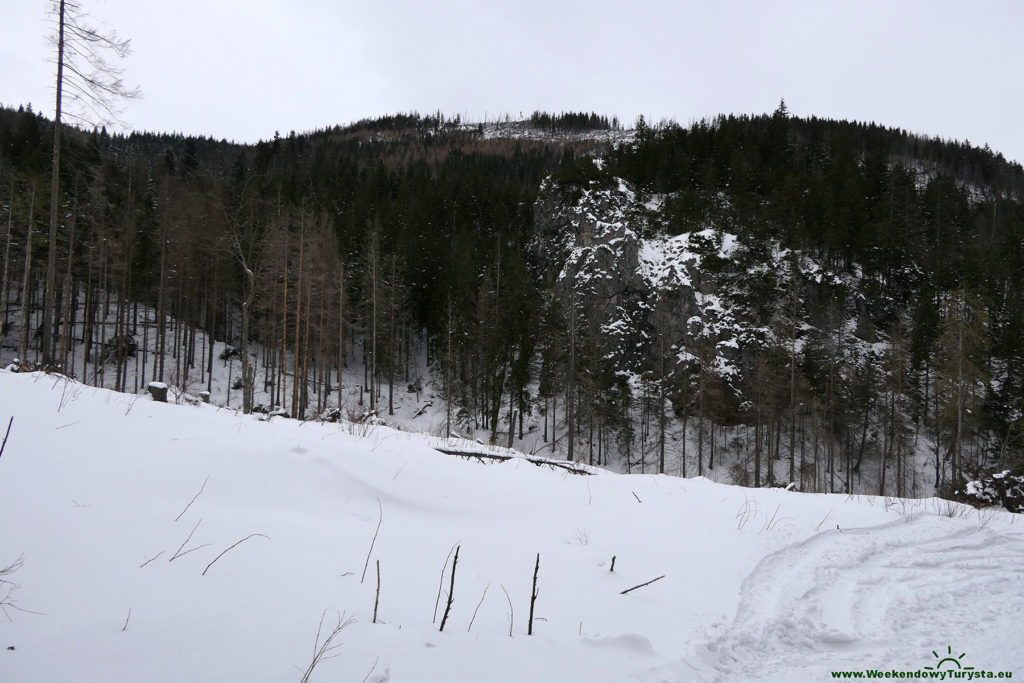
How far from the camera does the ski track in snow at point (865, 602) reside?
9.88ft

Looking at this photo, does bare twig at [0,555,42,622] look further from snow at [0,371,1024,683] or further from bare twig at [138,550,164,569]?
bare twig at [138,550,164,569]

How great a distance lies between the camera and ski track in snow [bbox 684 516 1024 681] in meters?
3.01

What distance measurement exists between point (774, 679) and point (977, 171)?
133 meters

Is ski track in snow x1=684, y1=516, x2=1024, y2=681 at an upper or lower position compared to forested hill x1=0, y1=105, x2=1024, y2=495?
lower

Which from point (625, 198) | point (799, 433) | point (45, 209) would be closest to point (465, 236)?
point (625, 198)

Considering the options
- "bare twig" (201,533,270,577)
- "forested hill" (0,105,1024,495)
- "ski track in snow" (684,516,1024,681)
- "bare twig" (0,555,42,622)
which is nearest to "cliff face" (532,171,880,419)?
"forested hill" (0,105,1024,495)

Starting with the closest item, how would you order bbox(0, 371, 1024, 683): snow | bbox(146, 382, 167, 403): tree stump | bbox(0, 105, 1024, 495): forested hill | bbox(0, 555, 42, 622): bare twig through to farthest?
bbox(0, 555, 42, 622): bare twig
bbox(0, 371, 1024, 683): snow
bbox(146, 382, 167, 403): tree stump
bbox(0, 105, 1024, 495): forested hill

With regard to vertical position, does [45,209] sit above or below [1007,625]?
above

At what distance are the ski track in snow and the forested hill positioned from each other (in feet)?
56.9

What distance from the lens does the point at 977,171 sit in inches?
3632

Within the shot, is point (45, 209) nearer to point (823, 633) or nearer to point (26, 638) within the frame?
point (26, 638)

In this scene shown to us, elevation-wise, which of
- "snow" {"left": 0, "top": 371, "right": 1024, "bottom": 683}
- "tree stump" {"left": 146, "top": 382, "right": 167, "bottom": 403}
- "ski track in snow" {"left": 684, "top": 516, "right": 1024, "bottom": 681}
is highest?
"tree stump" {"left": 146, "top": 382, "right": 167, "bottom": 403}

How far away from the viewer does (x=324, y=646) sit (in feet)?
7.48

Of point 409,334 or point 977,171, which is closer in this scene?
point 409,334
